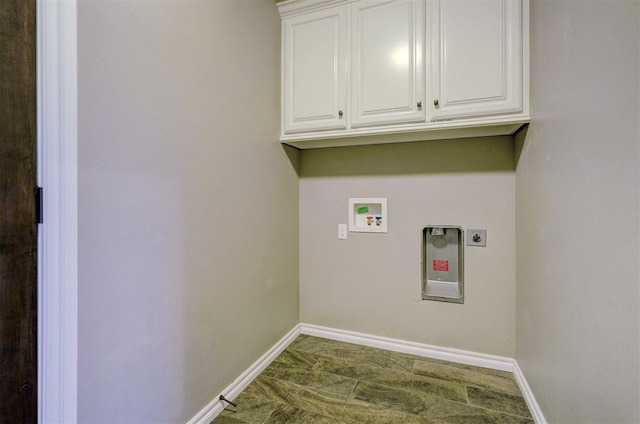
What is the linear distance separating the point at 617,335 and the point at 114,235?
1640 mm

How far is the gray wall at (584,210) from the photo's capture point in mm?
820

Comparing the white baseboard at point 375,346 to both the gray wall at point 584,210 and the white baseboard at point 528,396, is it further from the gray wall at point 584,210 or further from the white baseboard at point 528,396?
the gray wall at point 584,210

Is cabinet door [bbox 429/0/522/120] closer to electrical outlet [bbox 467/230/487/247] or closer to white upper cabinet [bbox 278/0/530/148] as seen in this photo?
white upper cabinet [bbox 278/0/530/148]

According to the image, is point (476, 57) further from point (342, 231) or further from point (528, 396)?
point (528, 396)

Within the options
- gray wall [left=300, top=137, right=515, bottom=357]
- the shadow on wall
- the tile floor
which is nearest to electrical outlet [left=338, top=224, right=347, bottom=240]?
gray wall [left=300, top=137, right=515, bottom=357]

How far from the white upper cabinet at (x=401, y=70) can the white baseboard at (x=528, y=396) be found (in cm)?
148

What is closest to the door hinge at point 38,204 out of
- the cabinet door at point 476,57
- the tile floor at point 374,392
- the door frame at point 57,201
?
the door frame at point 57,201

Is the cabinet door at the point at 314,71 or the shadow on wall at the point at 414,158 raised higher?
the cabinet door at the point at 314,71

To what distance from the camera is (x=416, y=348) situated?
215cm

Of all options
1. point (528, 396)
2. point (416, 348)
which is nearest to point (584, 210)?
point (528, 396)

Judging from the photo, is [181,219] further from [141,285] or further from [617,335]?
[617,335]

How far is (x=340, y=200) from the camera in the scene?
237cm

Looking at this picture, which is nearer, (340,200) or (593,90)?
(593,90)

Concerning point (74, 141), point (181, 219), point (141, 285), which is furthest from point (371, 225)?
point (74, 141)
